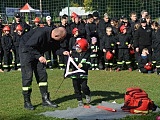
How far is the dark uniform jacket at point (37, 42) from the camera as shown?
9.04 m

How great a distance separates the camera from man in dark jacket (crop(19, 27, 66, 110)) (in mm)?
9023

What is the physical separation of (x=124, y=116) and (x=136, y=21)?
895cm

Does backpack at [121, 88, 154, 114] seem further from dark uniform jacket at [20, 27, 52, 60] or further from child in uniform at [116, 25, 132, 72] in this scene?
child in uniform at [116, 25, 132, 72]

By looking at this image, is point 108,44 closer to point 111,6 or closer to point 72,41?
point 72,41

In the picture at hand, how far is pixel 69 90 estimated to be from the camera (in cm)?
1193

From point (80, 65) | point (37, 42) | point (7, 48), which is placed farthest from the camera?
point (7, 48)

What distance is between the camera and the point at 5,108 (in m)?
9.60

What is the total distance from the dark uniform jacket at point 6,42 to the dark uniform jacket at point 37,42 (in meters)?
7.15

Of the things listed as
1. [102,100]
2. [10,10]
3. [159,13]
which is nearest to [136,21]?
[159,13]

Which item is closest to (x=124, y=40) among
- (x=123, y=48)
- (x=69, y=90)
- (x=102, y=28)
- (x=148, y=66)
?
(x=123, y=48)

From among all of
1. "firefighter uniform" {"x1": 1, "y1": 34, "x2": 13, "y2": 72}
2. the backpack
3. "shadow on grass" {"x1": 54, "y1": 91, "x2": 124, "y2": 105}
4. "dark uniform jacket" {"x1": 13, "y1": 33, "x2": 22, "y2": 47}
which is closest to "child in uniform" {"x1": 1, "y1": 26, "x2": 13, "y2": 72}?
"firefighter uniform" {"x1": 1, "y1": 34, "x2": 13, "y2": 72}

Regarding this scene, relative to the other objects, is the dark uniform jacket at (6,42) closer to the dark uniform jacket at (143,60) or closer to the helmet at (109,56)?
the helmet at (109,56)

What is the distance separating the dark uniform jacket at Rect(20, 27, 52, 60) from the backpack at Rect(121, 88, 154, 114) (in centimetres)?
212

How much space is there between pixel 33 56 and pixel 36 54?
277 mm
